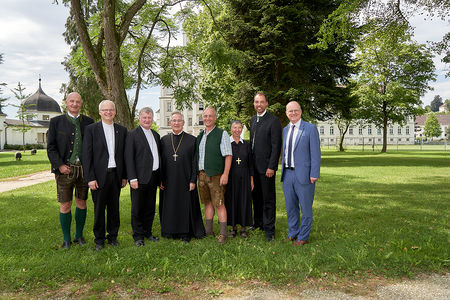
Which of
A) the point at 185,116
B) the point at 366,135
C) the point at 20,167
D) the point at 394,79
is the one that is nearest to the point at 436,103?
the point at 366,135

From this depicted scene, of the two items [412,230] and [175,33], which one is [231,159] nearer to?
[412,230]

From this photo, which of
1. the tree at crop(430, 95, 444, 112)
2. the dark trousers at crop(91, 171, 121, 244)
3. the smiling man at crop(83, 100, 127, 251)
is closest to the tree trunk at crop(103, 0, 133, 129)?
the smiling man at crop(83, 100, 127, 251)

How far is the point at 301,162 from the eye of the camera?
500 centimetres

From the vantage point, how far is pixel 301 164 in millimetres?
5000

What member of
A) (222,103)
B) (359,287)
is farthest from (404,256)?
(222,103)

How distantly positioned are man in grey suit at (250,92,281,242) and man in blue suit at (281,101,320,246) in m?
0.21

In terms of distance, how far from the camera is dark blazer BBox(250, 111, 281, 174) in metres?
5.37

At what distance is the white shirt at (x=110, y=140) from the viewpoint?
493 centimetres

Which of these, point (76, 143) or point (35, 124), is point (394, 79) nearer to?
point (76, 143)

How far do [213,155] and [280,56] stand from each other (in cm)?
1596

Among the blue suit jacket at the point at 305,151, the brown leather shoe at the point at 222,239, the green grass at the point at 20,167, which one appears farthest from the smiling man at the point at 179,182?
the green grass at the point at 20,167

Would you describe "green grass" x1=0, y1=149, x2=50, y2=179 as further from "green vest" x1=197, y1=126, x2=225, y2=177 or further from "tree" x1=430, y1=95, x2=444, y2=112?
"tree" x1=430, y1=95, x2=444, y2=112

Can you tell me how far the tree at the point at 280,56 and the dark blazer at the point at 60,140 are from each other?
14115 millimetres

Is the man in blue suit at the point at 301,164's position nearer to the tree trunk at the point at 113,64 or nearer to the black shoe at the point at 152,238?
the black shoe at the point at 152,238
